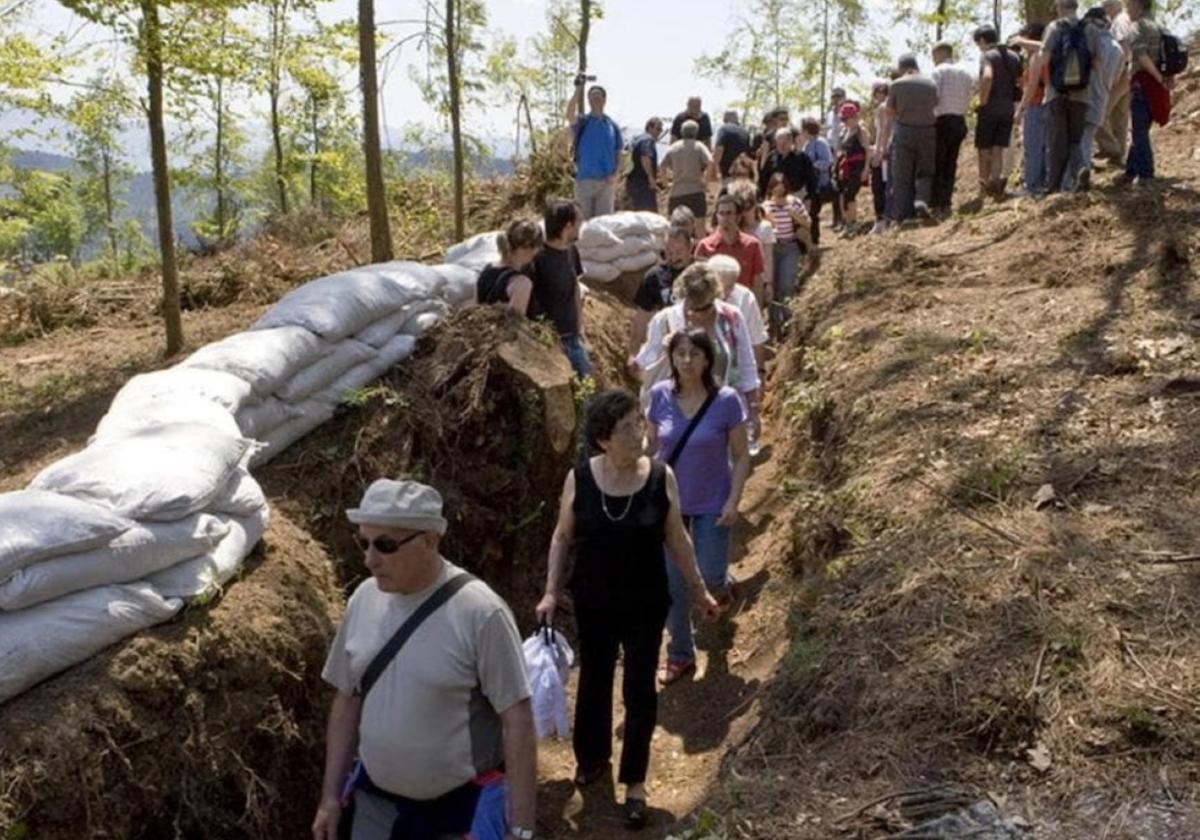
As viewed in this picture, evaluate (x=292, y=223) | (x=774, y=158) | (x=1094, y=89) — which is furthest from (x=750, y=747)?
(x=292, y=223)

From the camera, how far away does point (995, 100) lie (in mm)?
11391

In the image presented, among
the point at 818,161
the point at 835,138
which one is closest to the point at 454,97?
the point at 818,161

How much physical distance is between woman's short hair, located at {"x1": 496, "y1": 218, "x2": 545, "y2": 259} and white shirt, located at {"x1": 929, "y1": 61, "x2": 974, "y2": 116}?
583 centimetres

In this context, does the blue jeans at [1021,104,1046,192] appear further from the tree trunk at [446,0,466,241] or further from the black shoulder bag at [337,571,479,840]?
the black shoulder bag at [337,571,479,840]

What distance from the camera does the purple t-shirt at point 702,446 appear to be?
210 inches

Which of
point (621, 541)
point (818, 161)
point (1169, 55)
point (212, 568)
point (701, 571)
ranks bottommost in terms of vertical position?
point (701, 571)

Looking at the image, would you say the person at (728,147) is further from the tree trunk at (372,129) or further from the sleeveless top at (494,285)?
the sleeveless top at (494,285)

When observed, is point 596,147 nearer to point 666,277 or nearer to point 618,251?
point 618,251

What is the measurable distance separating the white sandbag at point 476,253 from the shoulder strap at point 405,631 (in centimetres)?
598

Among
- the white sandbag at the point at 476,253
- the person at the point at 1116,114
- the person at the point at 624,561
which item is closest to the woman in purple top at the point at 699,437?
the person at the point at 624,561

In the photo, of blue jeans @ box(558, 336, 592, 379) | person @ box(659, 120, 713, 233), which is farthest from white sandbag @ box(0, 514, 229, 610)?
person @ box(659, 120, 713, 233)

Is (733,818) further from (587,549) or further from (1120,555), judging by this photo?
(1120,555)

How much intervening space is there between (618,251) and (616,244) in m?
0.09

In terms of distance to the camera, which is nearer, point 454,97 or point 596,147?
point 596,147
